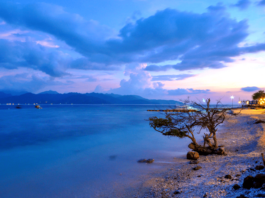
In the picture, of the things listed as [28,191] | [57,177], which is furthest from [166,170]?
[28,191]

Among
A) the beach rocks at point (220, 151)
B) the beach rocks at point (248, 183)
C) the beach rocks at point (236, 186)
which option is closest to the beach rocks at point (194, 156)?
the beach rocks at point (220, 151)

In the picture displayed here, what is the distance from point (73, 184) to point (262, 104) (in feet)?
233

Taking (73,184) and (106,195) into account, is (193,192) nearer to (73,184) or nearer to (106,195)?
(106,195)

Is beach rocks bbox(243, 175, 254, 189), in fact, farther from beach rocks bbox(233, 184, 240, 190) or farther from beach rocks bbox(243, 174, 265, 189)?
beach rocks bbox(233, 184, 240, 190)

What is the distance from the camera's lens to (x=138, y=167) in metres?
12.1

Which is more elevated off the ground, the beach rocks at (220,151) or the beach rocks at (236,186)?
the beach rocks at (236,186)

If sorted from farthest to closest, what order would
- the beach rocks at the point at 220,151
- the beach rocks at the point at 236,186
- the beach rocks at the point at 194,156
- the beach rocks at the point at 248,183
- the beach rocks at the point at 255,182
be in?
the beach rocks at the point at 220,151 < the beach rocks at the point at 194,156 < the beach rocks at the point at 236,186 < the beach rocks at the point at 248,183 < the beach rocks at the point at 255,182

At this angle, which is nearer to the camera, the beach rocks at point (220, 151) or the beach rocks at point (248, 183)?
the beach rocks at point (248, 183)

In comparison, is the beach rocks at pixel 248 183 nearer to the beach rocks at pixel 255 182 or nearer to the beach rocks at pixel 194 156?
the beach rocks at pixel 255 182

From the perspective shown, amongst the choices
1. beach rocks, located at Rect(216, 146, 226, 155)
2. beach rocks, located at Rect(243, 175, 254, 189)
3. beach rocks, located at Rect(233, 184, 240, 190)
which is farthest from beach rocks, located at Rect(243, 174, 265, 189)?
beach rocks, located at Rect(216, 146, 226, 155)

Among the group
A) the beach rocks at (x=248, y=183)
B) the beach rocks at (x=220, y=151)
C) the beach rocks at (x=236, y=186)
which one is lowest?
the beach rocks at (x=220, y=151)

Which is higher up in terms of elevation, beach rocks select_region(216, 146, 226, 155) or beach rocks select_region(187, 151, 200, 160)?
beach rocks select_region(216, 146, 226, 155)

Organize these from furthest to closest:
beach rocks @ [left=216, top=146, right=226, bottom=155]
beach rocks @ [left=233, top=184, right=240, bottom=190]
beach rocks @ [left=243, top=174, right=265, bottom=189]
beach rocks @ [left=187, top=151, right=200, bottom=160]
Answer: beach rocks @ [left=216, top=146, right=226, bottom=155]
beach rocks @ [left=187, top=151, right=200, bottom=160]
beach rocks @ [left=233, top=184, right=240, bottom=190]
beach rocks @ [left=243, top=174, right=265, bottom=189]

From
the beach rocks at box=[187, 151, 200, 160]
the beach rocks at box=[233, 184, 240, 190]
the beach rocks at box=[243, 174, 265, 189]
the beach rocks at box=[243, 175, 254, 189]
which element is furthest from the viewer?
the beach rocks at box=[187, 151, 200, 160]
